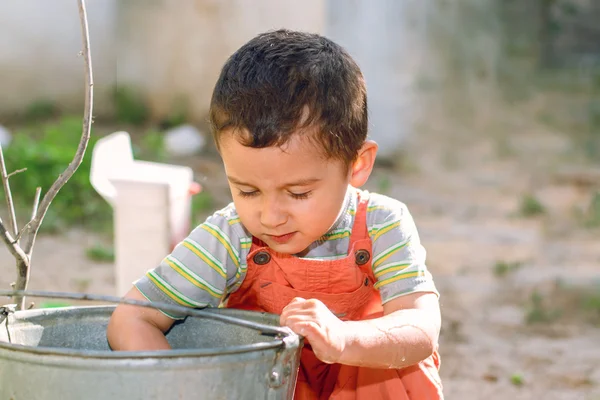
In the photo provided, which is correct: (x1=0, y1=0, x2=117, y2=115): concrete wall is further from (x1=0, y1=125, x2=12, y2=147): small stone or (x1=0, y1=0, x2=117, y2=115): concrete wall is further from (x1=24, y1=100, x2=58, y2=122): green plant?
(x1=0, y1=125, x2=12, y2=147): small stone

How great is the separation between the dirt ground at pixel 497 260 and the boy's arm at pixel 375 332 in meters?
1.38

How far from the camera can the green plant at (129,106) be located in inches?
260

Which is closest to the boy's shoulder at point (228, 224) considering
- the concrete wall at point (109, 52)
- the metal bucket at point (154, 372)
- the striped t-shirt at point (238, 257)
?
the striped t-shirt at point (238, 257)

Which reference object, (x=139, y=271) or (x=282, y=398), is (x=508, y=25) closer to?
(x=139, y=271)

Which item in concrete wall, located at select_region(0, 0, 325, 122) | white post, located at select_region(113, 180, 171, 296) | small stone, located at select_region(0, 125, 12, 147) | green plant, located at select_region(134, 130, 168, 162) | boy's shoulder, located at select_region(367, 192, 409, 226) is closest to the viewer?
boy's shoulder, located at select_region(367, 192, 409, 226)

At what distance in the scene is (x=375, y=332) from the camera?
1.80m

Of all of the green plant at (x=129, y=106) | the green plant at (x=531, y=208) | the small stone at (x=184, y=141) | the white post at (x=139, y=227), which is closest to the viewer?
the white post at (x=139, y=227)

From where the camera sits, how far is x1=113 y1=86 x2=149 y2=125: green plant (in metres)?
6.61

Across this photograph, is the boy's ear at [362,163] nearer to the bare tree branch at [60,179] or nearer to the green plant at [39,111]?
the bare tree branch at [60,179]

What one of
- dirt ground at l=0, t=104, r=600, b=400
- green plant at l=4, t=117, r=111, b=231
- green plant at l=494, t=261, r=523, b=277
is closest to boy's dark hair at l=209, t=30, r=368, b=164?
dirt ground at l=0, t=104, r=600, b=400

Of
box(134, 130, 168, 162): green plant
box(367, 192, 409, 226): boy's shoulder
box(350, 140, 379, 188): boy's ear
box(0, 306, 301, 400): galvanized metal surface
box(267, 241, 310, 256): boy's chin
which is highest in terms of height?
box(350, 140, 379, 188): boy's ear

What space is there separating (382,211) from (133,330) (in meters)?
0.65

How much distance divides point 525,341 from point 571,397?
53 cm

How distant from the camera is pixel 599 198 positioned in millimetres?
5551
